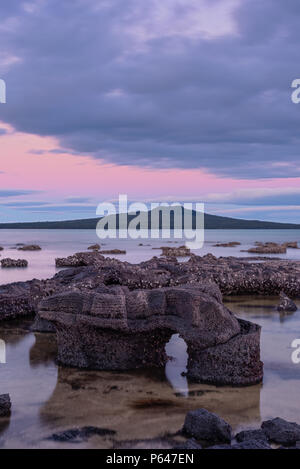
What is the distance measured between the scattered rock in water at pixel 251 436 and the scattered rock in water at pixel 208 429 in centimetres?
13

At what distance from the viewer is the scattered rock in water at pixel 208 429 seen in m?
5.64

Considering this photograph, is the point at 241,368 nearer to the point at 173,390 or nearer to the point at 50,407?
the point at 173,390

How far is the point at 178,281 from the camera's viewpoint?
15.4 metres

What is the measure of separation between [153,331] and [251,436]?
2.73 m

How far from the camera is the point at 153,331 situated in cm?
800

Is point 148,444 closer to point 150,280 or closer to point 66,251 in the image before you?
point 150,280

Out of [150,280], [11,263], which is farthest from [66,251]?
[150,280]

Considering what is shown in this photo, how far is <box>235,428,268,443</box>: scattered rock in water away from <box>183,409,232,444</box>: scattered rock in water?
0.13 m

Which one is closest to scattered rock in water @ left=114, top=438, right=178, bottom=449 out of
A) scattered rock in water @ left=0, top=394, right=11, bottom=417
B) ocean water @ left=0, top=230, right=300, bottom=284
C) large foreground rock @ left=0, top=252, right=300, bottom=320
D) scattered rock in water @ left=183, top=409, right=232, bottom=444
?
scattered rock in water @ left=183, top=409, right=232, bottom=444

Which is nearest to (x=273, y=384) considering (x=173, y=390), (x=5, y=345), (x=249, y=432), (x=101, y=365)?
(x=173, y=390)

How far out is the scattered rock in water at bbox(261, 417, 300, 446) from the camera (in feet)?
18.2

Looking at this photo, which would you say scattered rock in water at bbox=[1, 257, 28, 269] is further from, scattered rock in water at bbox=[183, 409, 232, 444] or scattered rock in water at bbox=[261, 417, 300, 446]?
scattered rock in water at bbox=[261, 417, 300, 446]

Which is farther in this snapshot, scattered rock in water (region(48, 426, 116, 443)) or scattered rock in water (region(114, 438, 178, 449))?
scattered rock in water (region(48, 426, 116, 443))
